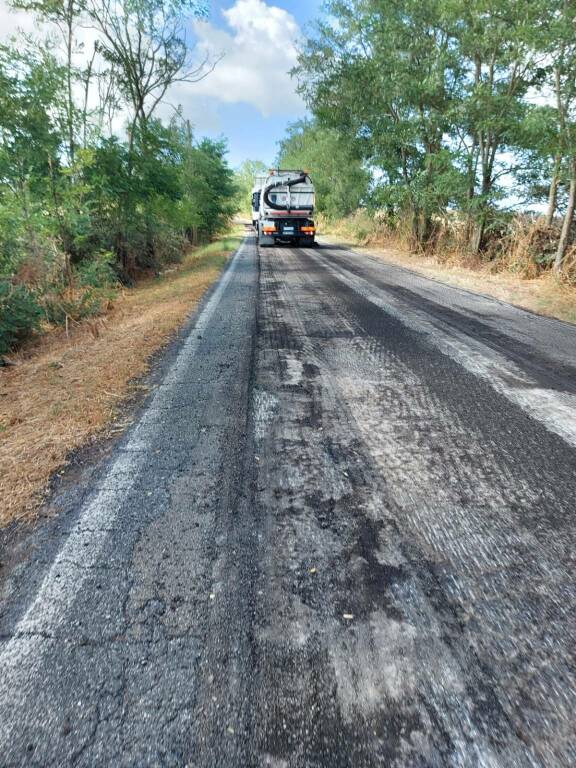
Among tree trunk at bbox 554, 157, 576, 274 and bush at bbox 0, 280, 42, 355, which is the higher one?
tree trunk at bbox 554, 157, 576, 274

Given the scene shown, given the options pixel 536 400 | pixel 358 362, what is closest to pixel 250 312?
pixel 358 362

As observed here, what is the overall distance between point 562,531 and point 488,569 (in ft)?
1.41

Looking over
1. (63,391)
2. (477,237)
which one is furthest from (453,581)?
(477,237)

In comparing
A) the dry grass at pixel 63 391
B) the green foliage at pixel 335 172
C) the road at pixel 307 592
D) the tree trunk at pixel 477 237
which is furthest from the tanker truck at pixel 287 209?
the road at pixel 307 592

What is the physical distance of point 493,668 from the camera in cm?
117

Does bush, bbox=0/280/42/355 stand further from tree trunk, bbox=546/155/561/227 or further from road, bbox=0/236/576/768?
tree trunk, bbox=546/155/561/227

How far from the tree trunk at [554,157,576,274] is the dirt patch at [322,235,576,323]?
0.29 meters

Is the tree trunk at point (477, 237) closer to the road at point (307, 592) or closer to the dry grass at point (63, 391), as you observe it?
the dry grass at point (63, 391)

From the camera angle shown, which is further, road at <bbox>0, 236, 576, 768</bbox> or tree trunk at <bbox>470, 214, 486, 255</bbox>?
tree trunk at <bbox>470, 214, 486, 255</bbox>

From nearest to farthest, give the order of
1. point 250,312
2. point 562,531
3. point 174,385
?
point 562,531
point 174,385
point 250,312

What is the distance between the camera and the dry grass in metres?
2.08

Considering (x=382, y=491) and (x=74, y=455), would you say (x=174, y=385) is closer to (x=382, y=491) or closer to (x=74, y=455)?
(x=74, y=455)

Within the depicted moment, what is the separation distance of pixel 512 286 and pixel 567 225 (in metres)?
1.45

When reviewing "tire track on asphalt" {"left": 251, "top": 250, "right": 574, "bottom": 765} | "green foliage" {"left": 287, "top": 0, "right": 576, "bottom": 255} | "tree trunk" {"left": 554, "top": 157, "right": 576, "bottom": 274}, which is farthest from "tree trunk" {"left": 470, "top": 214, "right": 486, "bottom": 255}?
"tire track on asphalt" {"left": 251, "top": 250, "right": 574, "bottom": 765}
